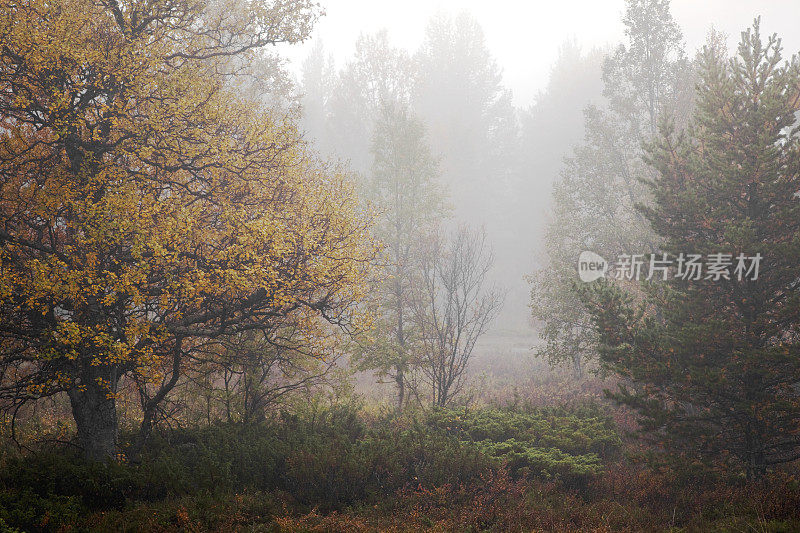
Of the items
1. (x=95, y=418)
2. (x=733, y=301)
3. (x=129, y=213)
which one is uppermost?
(x=129, y=213)

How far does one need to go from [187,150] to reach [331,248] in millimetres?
3023

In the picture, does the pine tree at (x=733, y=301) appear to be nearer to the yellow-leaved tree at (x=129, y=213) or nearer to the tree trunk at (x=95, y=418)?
the yellow-leaved tree at (x=129, y=213)

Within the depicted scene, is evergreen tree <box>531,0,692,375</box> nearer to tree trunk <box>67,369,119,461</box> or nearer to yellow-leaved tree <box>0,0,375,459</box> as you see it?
yellow-leaved tree <box>0,0,375,459</box>

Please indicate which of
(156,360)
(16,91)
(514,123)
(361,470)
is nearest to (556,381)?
(361,470)

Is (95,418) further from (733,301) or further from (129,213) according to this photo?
(733,301)

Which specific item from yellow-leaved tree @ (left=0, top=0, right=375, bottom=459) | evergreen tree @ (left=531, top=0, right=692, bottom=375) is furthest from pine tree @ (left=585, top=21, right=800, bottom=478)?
evergreen tree @ (left=531, top=0, right=692, bottom=375)

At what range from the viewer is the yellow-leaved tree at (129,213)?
7.12 metres

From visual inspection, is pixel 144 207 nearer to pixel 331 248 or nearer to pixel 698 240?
pixel 331 248

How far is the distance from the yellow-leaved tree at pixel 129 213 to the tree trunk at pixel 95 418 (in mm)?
24

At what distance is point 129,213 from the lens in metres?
7.50

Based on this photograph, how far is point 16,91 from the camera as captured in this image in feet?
24.6

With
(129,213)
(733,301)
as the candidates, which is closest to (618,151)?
(733,301)

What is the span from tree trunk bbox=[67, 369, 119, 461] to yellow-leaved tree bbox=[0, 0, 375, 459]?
24 mm

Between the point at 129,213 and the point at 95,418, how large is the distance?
11.9 ft
